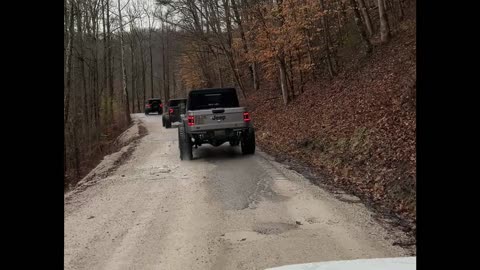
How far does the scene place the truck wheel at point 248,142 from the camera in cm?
1362

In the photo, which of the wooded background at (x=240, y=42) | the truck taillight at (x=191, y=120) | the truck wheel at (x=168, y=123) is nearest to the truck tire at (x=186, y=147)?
the truck taillight at (x=191, y=120)

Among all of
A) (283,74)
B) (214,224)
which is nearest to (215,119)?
(214,224)

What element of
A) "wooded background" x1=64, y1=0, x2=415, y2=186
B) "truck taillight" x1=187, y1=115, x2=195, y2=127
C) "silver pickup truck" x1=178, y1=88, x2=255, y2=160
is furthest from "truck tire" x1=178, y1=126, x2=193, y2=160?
"wooded background" x1=64, y1=0, x2=415, y2=186

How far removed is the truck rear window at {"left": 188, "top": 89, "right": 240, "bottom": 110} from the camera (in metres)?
14.7

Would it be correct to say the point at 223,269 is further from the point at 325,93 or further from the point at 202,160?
the point at 325,93

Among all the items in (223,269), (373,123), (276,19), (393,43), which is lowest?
(223,269)

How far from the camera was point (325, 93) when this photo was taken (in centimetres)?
1962

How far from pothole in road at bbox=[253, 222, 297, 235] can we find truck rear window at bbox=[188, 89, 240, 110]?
8.47 metres

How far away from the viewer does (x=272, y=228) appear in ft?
21.2

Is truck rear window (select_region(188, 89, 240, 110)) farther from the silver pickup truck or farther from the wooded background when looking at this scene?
the wooded background

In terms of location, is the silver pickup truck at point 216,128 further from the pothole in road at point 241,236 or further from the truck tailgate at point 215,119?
the pothole in road at point 241,236
